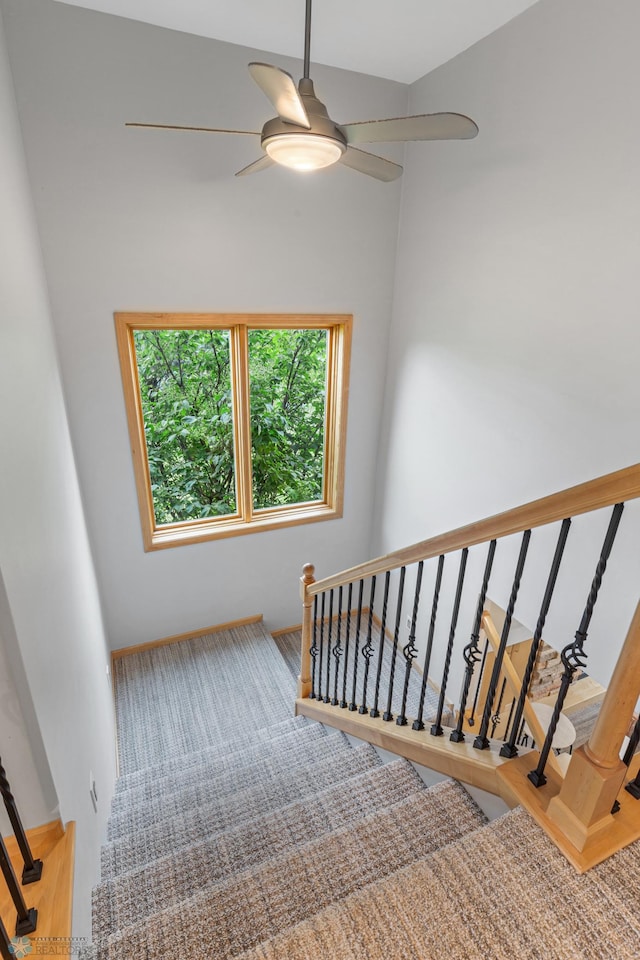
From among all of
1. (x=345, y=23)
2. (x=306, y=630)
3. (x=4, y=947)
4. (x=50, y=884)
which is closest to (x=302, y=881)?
(x=50, y=884)

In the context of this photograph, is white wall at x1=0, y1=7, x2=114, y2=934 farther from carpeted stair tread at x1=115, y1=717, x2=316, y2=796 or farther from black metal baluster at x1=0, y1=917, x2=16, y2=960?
black metal baluster at x1=0, y1=917, x2=16, y2=960

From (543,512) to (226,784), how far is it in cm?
228

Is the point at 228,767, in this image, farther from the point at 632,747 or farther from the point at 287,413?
the point at 287,413

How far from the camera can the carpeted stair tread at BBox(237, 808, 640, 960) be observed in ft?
3.48

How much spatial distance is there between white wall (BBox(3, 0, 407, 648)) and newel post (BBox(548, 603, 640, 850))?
3.15 metres

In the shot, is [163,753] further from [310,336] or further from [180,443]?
[310,336]

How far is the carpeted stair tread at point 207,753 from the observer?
9.25 feet

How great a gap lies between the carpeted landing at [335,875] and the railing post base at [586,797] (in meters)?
0.07

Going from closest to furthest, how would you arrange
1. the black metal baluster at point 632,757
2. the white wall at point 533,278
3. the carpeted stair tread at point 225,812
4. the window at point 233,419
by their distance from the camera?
the black metal baluster at point 632,757, the carpeted stair tread at point 225,812, the white wall at point 533,278, the window at point 233,419

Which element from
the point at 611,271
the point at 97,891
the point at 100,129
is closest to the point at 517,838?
the point at 97,891

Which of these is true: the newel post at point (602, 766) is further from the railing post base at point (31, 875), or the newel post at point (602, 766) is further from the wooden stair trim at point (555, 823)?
the railing post base at point (31, 875)

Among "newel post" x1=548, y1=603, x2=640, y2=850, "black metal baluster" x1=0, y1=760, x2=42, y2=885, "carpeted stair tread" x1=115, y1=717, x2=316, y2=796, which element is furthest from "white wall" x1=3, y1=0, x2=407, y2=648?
"newel post" x1=548, y1=603, x2=640, y2=850

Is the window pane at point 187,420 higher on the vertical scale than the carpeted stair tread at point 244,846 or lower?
higher

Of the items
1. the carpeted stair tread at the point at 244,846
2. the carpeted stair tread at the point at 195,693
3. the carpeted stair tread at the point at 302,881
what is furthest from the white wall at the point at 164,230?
the carpeted stair tread at the point at 302,881
